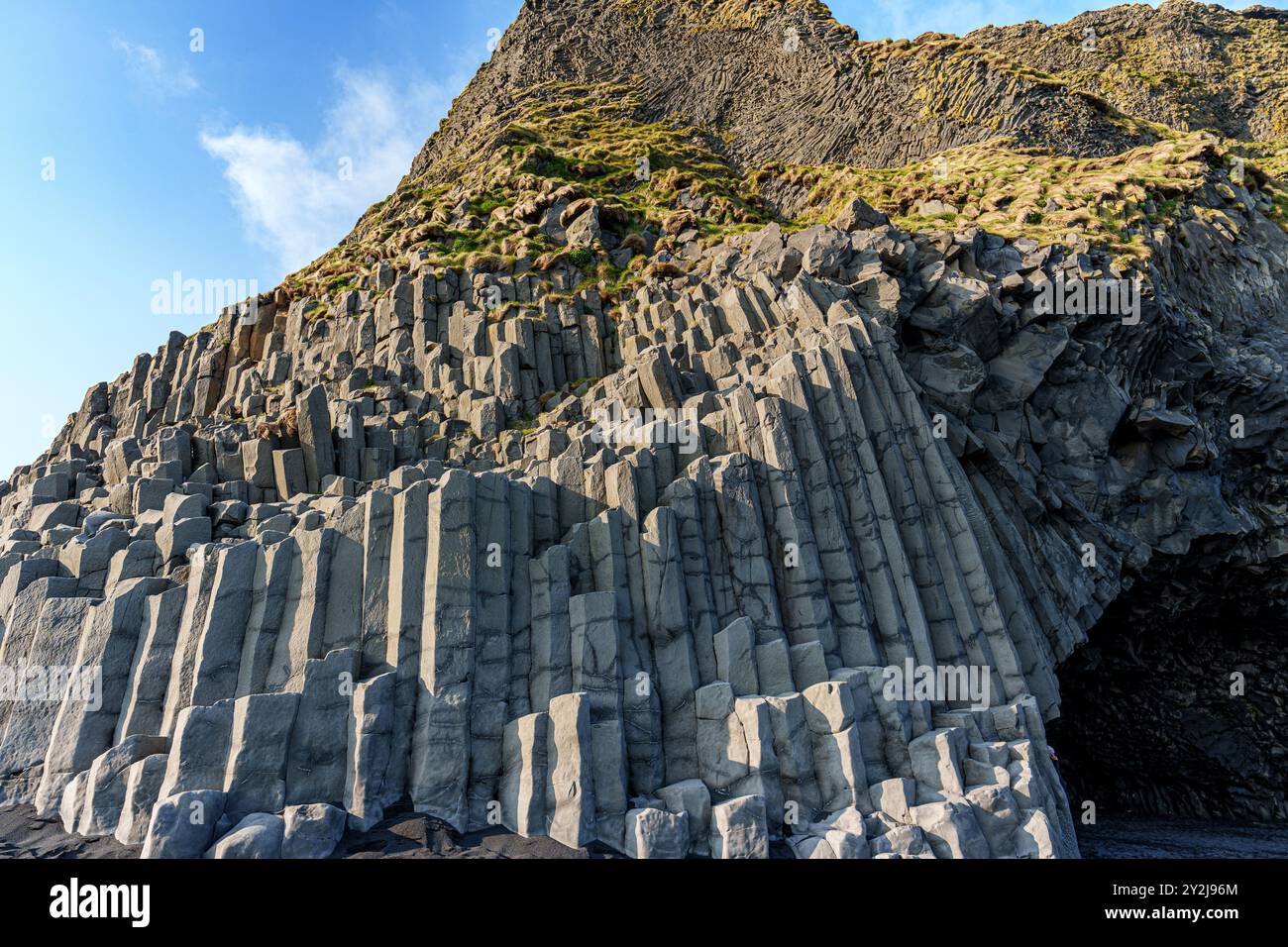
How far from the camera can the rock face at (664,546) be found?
34.2 ft

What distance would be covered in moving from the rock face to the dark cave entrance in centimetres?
24

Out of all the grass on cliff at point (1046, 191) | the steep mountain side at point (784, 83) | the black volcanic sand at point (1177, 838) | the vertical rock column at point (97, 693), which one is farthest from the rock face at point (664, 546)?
the steep mountain side at point (784, 83)

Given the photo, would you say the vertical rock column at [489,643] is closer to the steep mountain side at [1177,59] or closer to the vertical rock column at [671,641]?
the vertical rock column at [671,641]

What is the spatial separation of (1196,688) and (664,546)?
23.7 m

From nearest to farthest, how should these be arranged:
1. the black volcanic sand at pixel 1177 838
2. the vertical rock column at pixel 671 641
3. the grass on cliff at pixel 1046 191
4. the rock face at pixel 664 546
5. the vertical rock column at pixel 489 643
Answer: the rock face at pixel 664 546 → the vertical rock column at pixel 489 643 → the vertical rock column at pixel 671 641 → the black volcanic sand at pixel 1177 838 → the grass on cliff at pixel 1046 191

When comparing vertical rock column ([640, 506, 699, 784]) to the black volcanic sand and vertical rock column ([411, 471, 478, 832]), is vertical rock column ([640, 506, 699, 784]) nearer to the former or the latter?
vertical rock column ([411, 471, 478, 832])

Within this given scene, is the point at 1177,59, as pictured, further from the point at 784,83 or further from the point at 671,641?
the point at 671,641

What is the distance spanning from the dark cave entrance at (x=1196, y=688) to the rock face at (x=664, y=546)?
0.24 metres

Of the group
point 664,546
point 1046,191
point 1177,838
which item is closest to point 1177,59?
point 1046,191

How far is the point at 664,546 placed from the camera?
13312 mm

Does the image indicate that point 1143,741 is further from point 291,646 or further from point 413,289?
point 413,289

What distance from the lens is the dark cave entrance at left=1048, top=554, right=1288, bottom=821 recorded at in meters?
24.0

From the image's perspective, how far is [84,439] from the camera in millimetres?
27547
